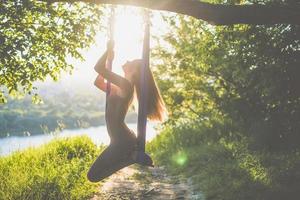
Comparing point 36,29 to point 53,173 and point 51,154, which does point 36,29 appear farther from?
point 51,154

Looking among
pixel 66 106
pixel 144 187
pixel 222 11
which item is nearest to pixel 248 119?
pixel 144 187

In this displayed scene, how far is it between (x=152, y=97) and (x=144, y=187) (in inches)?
168

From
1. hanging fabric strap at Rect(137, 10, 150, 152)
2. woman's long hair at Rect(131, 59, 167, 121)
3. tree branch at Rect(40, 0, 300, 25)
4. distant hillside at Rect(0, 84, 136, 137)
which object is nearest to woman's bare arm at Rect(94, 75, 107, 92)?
woman's long hair at Rect(131, 59, 167, 121)

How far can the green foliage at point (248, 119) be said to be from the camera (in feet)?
27.3

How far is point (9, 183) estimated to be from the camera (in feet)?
26.0

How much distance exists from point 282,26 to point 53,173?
6.14 metres

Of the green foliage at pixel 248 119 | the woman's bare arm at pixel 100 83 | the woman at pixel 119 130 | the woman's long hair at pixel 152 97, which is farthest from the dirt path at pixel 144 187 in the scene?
the woman's bare arm at pixel 100 83

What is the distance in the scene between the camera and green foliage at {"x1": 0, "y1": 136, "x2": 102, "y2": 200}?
7.64 meters

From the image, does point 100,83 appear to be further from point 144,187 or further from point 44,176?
point 144,187

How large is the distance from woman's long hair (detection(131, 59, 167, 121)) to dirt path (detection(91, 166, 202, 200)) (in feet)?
8.85

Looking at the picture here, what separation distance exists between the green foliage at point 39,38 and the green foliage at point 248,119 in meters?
2.47

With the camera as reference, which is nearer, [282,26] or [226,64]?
[282,26]

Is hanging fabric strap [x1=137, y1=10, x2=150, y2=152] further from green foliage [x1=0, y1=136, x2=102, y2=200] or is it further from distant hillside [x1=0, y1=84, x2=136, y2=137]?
distant hillside [x1=0, y1=84, x2=136, y2=137]

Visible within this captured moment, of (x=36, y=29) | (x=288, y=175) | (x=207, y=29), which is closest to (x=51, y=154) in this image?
(x=36, y=29)
